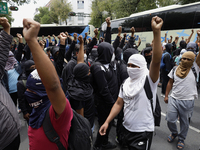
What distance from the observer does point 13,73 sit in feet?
11.4

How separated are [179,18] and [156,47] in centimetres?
901

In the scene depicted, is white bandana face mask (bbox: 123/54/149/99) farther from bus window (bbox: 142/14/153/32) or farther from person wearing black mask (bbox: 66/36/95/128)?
bus window (bbox: 142/14/153/32)

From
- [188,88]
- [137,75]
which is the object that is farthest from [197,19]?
[137,75]

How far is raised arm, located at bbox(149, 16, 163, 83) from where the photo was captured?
1.30m

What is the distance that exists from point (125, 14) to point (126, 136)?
20609 millimetres

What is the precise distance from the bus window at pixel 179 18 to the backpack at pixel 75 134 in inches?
361

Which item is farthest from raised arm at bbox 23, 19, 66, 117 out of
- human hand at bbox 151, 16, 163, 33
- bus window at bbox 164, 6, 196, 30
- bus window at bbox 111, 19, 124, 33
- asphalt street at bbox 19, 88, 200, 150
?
bus window at bbox 111, 19, 124, 33

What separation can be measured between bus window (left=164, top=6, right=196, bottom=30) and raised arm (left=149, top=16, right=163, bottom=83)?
8.42 meters

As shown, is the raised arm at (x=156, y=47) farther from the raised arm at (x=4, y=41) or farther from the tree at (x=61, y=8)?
the tree at (x=61, y=8)

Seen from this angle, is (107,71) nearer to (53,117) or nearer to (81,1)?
(53,117)

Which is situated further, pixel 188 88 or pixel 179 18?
pixel 179 18

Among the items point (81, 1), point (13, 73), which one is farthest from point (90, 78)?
point (81, 1)

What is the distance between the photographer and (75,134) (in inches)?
49.9

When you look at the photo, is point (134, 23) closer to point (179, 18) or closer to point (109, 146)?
point (179, 18)
